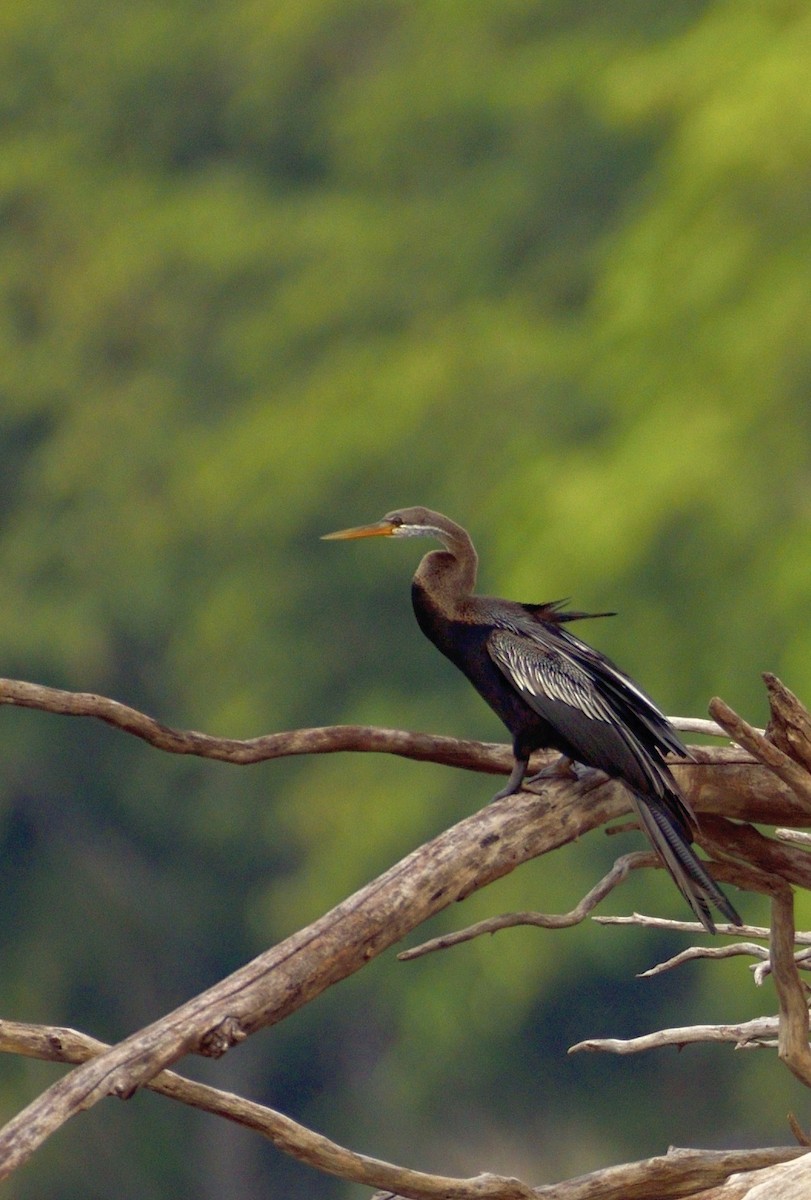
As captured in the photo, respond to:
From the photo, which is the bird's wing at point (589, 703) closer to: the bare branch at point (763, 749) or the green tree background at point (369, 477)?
the bare branch at point (763, 749)

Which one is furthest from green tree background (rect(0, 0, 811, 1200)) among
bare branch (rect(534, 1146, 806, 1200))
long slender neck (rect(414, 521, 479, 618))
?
bare branch (rect(534, 1146, 806, 1200))

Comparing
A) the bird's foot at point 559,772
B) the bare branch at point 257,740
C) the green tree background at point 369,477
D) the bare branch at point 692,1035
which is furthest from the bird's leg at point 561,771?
the green tree background at point 369,477

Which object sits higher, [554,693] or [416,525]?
[416,525]

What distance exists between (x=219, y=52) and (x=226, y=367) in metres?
1.17

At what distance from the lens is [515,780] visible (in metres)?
2.03

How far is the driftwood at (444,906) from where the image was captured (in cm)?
142

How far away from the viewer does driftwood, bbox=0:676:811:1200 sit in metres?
1.42

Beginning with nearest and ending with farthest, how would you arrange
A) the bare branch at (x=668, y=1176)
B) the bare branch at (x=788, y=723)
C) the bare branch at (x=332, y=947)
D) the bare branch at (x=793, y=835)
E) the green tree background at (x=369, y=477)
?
1. the bare branch at (x=332, y=947)
2. the bare branch at (x=788, y=723)
3. the bare branch at (x=668, y=1176)
4. the bare branch at (x=793, y=835)
5. the green tree background at (x=369, y=477)

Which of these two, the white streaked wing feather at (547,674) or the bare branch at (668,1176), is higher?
the white streaked wing feather at (547,674)

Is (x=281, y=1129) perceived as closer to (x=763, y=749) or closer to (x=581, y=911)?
(x=581, y=911)

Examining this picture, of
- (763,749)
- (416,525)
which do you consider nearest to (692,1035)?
(763,749)

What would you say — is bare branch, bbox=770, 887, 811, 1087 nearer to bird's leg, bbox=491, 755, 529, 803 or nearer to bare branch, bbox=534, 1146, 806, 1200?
bare branch, bbox=534, 1146, 806, 1200

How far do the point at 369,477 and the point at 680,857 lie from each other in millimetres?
3172

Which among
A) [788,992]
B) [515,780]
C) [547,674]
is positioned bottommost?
[788,992]
